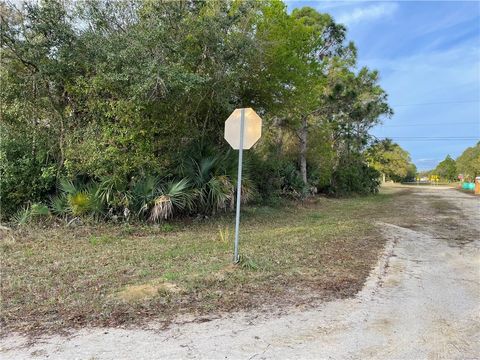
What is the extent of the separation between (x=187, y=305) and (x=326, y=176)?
18410 millimetres

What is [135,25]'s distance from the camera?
8.62m

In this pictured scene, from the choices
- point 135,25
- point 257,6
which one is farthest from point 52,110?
point 257,6

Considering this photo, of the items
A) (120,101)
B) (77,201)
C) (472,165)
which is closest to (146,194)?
(77,201)

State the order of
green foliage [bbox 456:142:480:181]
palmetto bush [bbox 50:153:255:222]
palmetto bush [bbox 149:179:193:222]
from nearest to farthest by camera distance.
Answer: palmetto bush [bbox 50:153:255:222], palmetto bush [bbox 149:179:193:222], green foliage [bbox 456:142:480:181]

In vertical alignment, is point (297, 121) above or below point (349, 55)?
below

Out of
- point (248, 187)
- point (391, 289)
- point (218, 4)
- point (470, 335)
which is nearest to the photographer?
point (470, 335)

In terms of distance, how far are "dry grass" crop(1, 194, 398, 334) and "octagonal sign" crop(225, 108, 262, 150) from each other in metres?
1.79

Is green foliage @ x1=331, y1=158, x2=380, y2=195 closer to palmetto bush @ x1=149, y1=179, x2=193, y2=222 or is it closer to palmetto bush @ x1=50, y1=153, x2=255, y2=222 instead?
palmetto bush @ x1=50, y1=153, x2=255, y2=222

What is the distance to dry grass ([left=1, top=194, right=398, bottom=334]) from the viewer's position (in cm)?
392

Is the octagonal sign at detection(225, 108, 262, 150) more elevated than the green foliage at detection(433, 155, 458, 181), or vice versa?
the green foliage at detection(433, 155, 458, 181)

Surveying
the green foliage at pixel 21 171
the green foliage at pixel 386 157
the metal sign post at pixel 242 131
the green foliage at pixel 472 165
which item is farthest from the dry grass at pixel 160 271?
the green foliage at pixel 472 165

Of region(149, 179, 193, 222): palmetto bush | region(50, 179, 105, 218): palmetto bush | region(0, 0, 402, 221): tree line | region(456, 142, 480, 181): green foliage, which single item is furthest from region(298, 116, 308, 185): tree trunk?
region(456, 142, 480, 181): green foliage

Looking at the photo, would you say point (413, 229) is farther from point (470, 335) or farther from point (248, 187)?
point (470, 335)

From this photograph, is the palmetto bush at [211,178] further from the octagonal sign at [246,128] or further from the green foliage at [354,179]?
the green foliage at [354,179]
